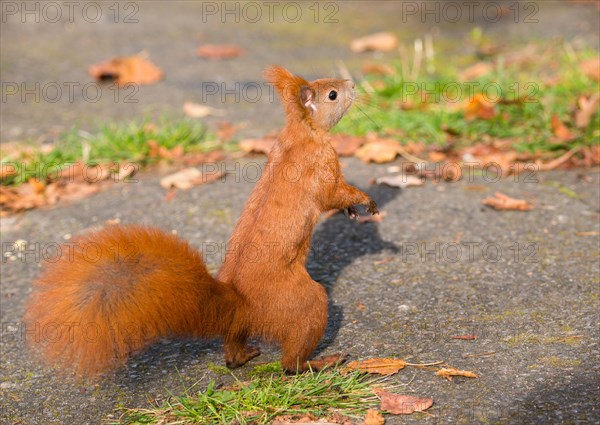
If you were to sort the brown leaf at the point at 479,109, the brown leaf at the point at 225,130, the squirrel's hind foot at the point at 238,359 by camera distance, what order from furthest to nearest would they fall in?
1. the brown leaf at the point at 225,130
2. the brown leaf at the point at 479,109
3. the squirrel's hind foot at the point at 238,359

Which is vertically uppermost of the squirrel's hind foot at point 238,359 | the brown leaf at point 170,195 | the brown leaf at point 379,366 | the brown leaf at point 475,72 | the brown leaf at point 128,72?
the brown leaf at point 475,72

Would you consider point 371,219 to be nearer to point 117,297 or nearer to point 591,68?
point 117,297

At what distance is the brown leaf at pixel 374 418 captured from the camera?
253 cm

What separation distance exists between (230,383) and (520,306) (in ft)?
4.08

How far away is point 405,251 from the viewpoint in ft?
13.0

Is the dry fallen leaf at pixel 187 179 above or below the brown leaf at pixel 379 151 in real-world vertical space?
below

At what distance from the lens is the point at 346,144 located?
5.20m

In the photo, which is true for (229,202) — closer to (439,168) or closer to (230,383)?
(439,168)

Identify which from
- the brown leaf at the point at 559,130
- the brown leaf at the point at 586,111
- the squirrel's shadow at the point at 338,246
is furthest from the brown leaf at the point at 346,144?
the brown leaf at the point at 586,111

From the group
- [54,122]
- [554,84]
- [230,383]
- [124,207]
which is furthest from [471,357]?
[54,122]

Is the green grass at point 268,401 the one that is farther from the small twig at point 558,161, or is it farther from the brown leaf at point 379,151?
the small twig at point 558,161

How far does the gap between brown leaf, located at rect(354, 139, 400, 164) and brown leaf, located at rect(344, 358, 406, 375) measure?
88.7 inches

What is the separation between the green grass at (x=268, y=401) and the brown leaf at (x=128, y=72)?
4.52 metres

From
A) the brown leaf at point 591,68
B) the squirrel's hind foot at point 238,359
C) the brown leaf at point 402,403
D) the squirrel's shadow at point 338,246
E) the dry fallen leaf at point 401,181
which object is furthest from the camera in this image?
the brown leaf at point 591,68
